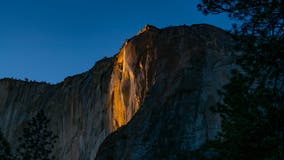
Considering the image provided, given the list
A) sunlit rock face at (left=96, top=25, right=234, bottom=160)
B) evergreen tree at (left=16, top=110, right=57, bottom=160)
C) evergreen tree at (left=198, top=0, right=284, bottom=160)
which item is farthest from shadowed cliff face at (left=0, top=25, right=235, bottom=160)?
evergreen tree at (left=198, top=0, right=284, bottom=160)

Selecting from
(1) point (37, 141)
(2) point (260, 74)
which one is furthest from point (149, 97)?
A: (2) point (260, 74)

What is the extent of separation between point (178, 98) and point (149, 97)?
6.68ft

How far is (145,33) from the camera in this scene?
29.4 meters

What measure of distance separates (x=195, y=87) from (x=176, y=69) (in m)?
2.06

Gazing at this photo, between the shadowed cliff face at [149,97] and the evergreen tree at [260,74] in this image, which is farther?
the shadowed cliff face at [149,97]

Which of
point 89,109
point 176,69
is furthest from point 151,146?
point 89,109

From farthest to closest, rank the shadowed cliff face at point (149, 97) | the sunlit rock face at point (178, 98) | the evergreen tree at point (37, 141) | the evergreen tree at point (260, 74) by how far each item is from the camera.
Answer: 1. the evergreen tree at point (37, 141)
2. the shadowed cliff face at point (149, 97)
3. the sunlit rock face at point (178, 98)
4. the evergreen tree at point (260, 74)

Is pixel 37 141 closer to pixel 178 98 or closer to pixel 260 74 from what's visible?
pixel 178 98

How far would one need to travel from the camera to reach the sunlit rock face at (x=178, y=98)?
70.9 ft

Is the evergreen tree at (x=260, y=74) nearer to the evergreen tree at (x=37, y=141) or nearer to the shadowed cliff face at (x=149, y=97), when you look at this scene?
the shadowed cliff face at (x=149, y=97)

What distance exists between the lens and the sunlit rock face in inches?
851

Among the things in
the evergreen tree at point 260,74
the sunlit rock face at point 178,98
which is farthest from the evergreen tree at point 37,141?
the evergreen tree at point 260,74

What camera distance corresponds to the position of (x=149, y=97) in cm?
2498

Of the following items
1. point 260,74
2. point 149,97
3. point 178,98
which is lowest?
point 260,74
